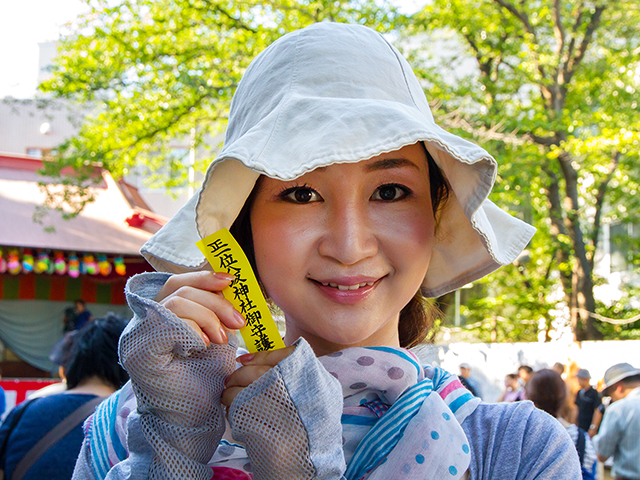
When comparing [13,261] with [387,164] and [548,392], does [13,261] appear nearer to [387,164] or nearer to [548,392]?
[548,392]

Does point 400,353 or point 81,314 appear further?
point 81,314

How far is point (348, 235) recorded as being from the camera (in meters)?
1.11

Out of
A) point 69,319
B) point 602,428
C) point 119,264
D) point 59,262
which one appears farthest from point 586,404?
point 69,319

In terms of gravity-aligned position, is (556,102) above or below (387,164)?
above

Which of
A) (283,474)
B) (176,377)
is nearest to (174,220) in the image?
(176,377)

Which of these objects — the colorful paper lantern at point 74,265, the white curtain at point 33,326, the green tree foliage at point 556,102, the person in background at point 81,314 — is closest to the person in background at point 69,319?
the person in background at point 81,314

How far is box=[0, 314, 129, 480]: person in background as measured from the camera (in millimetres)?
2826

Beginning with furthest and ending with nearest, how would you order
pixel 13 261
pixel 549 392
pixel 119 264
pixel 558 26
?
pixel 558 26 < pixel 119 264 < pixel 13 261 < pixel 549 392

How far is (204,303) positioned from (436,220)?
65 cm

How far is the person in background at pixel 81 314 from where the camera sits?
402 inches

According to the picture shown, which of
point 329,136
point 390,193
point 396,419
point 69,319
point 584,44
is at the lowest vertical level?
point 69,319

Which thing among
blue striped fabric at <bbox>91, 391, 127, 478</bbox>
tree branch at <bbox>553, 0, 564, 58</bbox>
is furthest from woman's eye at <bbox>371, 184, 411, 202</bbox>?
tree branch at <bbox>553, 0, 564, 58</bbox>

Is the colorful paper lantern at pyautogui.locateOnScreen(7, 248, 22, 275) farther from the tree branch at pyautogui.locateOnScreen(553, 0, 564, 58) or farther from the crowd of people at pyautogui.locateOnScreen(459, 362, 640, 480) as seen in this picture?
the tree branch at pyautogui.locateOnScreen(553, 0, 564, 58)

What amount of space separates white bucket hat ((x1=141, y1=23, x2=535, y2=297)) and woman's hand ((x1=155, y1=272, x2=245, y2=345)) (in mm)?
169
